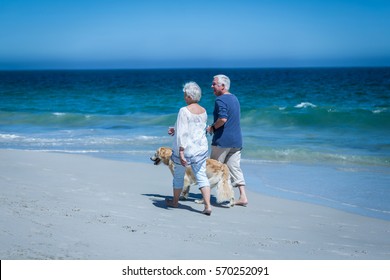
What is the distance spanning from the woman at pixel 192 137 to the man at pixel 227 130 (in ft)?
1.72

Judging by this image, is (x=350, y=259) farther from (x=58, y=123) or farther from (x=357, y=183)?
(x=58, y=123)

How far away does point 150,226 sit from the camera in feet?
18.2

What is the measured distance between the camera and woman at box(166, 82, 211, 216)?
5996 millimetres

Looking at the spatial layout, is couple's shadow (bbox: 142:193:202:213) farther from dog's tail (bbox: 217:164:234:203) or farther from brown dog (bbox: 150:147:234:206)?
dog's tail (bbox: 217:164:234:203)

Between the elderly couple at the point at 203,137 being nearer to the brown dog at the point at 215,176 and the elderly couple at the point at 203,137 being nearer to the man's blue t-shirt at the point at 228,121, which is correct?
the man's blue t-shirt at the point at 228,121

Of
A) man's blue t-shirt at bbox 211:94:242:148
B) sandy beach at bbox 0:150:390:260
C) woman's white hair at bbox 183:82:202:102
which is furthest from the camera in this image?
man's blue t-shirt at bbox 211:94:242:148

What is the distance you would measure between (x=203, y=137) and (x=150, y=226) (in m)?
1.29

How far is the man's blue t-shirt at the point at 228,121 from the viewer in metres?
6.61

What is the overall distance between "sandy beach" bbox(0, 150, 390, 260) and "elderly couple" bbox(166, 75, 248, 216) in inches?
15.9

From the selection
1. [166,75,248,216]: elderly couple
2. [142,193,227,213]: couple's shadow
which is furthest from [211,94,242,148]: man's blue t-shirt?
[142,193,227,213]: couple's shadow

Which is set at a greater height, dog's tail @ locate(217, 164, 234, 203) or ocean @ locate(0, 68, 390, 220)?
dog's tail @ locate(217, 164, 234, 203)

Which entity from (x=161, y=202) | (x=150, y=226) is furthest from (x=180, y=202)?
(x=150, y=226)

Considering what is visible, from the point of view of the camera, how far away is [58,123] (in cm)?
2103

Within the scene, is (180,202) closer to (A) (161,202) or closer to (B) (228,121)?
(A) (161,202)
